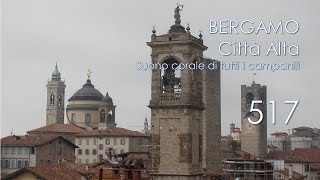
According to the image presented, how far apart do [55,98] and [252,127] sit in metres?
41.4

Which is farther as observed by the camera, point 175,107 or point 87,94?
point 87,94

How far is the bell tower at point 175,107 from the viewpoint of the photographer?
34.1 meters

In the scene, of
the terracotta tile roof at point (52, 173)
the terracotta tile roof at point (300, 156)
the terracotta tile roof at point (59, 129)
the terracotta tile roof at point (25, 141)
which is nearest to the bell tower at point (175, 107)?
the terracotta tile roof at point (52, 173)

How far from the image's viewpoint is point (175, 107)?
34625 millimetres

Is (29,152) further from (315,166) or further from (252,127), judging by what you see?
(252,127)

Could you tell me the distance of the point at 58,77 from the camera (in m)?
124

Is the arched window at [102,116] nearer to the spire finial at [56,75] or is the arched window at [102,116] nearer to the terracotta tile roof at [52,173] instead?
the spire finial at [56,75]

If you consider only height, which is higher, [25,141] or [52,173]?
[25,141]

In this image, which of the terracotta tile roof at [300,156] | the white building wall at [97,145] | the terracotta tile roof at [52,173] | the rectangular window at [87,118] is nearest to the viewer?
the terracotta tile roof at [52,173]

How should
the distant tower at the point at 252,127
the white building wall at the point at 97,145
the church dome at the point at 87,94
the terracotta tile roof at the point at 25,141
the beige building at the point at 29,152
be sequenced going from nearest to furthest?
the beige building at the point at 29,152 → the terracotta tile roof at the point at 25,141 → the white building wall at the point at 97,145 → the distant tower at the point at 252,127 → the church dome at the point at 87,94

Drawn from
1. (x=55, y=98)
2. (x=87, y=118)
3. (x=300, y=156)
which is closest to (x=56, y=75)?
(x=55, y=98)

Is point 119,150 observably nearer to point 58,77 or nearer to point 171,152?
point 58,77

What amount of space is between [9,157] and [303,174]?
37565 millimetres

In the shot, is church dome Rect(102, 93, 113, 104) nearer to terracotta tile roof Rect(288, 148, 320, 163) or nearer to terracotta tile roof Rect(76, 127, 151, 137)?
terracotta tile roof Rect(76, 127, 151, 137)
